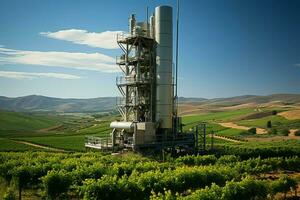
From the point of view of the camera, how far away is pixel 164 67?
4281 centimetres

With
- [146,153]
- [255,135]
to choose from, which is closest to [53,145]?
[146,153]

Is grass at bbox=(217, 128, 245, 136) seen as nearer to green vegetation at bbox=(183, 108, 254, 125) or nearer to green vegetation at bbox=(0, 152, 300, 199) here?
green vegetation at bbox=(183, 108, 254, 125)

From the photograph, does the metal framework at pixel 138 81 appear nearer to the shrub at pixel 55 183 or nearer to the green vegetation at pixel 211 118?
the shrub at pixel 55 183

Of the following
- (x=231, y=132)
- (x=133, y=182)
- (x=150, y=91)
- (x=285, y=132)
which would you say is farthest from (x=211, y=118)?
(x=133, y=182)

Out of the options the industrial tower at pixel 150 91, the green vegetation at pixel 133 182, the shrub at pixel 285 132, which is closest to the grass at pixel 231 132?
the shrub at pixel 285 132

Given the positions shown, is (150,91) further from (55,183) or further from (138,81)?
(55,183)

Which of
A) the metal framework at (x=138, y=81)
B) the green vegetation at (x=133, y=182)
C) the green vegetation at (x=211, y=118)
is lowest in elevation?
the green vegetation at (x=211, y=118)

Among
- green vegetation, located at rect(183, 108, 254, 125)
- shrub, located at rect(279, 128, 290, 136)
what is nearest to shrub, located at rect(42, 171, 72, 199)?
shrub, located at rect(279, 128, 290, 136)

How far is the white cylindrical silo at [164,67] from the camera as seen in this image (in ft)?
140

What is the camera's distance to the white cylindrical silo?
42.8 meters

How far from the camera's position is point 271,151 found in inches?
1893

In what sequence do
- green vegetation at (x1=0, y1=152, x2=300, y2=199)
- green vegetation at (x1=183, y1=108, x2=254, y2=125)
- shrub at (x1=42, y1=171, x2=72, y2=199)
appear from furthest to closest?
green vegetation at (x1=183, y1=108, x2=254, y2=125) → shrub at (x1=42, y1=171, x2=72, y2=199) → green vegetation at (x1=0, y1=152, x2=300, y2=199)

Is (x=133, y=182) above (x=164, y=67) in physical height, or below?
below

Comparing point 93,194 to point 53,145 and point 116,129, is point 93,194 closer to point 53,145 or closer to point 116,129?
point 116,129
